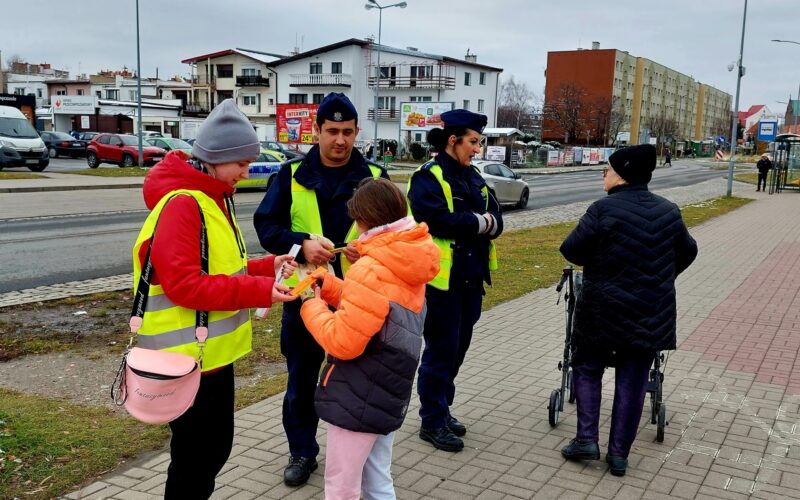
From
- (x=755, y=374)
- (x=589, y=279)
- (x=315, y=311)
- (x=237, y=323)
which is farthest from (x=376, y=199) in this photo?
(x=755, y=374)

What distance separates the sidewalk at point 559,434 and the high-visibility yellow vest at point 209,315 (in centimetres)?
125

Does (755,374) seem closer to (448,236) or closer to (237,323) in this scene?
(448,236)

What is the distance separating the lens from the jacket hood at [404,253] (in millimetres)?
2686

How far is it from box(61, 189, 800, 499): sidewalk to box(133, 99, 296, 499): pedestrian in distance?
976 mm

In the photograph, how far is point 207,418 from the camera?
9.14 ft

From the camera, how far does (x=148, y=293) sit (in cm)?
260

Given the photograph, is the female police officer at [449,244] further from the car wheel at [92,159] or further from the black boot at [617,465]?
the car wheel at [92,159]

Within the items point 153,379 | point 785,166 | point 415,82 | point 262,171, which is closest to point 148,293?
point 153,379

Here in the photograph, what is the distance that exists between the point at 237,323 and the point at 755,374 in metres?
5.02

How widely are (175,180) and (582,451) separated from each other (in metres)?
2.88

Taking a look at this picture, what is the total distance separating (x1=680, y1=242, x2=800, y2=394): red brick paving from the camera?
6.24 metres

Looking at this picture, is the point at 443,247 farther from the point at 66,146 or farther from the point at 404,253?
the point at 66,146

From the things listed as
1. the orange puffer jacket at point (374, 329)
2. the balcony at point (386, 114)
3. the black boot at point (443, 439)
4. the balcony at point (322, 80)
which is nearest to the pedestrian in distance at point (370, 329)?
the orange puffer jacket at point (374, 329)

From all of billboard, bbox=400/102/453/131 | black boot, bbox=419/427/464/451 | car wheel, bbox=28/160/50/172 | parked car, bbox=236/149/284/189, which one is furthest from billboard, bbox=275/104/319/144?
black boot, bbox=419/427/464/451
